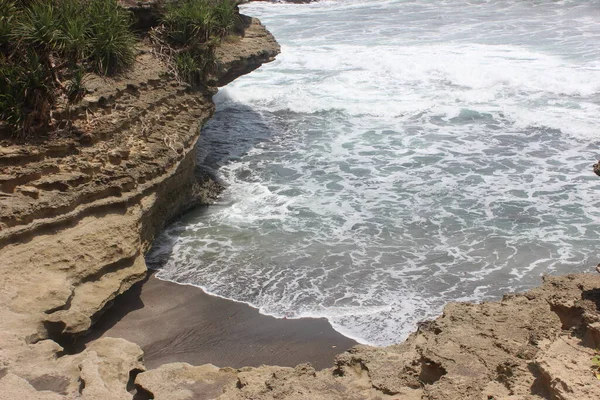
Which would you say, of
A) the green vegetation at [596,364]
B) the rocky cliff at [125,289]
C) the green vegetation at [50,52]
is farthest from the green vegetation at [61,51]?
the green vegetation at [596,364]

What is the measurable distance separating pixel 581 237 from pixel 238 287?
5.02 meters

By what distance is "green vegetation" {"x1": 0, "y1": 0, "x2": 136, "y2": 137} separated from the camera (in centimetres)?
861

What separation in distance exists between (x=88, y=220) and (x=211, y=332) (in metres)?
1.99

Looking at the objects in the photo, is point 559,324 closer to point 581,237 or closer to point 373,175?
point 581,237

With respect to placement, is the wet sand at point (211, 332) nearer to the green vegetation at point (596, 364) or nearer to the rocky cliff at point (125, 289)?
the rocky cliff at point (125, 289)

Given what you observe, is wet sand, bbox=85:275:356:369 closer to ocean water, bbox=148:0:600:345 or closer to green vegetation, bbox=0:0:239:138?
ocean water, bbox=148:0:600:345

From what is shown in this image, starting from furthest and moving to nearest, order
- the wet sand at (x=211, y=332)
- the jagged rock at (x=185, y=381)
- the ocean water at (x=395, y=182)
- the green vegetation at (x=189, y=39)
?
1. the green vegetation at (x=189, y=39)
2. the ocean water at (x=395, y=182)
3. the wet sand at (x=211, y=332)
4. the jagged rock at (x=185, y=381)

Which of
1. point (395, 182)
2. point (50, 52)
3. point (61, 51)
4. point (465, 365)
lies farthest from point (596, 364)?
point (395, 182)

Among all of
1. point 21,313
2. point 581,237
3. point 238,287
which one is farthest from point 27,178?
point 581,237

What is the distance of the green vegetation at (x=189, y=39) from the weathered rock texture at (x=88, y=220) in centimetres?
61

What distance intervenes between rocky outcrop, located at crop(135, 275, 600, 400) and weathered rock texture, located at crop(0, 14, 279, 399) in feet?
2.66

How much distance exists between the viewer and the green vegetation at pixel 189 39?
11.8 metres

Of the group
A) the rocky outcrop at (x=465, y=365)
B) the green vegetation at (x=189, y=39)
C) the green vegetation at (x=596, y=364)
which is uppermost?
the green vegetation at (x=189, y=39)

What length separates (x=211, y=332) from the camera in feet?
26.8
